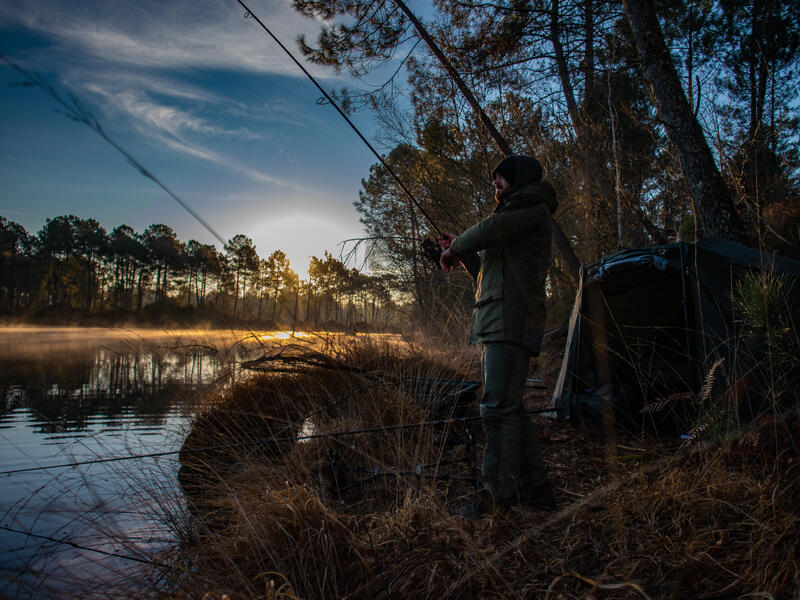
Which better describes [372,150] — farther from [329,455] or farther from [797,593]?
[797,593]

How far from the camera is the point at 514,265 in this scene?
8.09ft

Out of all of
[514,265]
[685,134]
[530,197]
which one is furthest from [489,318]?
[685,134]

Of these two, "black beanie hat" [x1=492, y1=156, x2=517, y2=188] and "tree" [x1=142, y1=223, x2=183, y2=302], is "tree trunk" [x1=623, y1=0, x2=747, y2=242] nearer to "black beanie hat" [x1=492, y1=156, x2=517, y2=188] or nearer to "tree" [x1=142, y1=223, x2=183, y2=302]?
"black beanie hat" [x1=492, y1=156, x2=517, y2=188]

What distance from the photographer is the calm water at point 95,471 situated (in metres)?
2.52

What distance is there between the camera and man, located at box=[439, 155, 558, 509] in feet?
7.67

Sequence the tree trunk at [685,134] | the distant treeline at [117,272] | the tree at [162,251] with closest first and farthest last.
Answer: the tree trunk at [685,134] → the distant treeline at [117,272] → the tree at [162,251]

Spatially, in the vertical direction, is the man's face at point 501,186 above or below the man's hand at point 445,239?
above

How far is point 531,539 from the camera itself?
6.30ft

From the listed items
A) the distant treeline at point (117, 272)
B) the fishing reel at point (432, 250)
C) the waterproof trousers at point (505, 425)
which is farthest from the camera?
the distant treeline at point (117, 272)

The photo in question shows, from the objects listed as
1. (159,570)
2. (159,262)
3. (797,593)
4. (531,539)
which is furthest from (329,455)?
(159,262)

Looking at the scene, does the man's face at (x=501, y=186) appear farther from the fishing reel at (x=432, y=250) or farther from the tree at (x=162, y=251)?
the tree at (x=162, y=251)

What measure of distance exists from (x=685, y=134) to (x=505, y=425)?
3.84 metres

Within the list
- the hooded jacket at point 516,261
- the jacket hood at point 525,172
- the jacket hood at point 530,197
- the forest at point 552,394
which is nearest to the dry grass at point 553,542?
the forest at point 552,394

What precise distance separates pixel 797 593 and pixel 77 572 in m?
3.26
